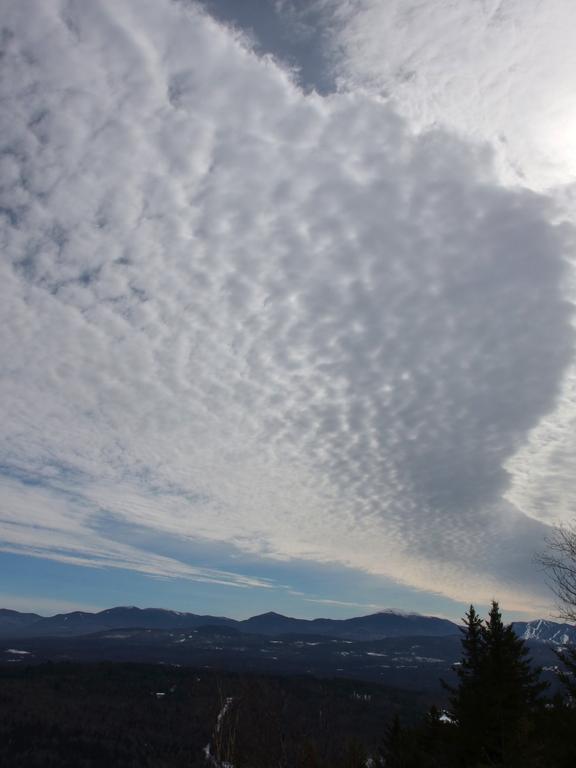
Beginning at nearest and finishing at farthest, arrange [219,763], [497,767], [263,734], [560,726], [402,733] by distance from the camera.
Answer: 1. [497,767]
2. [560,726]
3. [219,763]
4. [402,733]
5. [263,734]

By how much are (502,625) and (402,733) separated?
18229 millimetres

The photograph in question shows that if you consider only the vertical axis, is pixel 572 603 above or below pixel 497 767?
above

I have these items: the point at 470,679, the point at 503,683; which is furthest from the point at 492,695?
the point at 470,679

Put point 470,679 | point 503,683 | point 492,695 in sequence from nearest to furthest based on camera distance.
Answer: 1. point 492,695
2. point 503,683
3. point 470,679

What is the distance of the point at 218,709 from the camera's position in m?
32.2

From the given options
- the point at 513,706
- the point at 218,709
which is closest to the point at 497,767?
the point at 513,706

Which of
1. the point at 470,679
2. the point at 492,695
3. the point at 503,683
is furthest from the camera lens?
the point at 470,679

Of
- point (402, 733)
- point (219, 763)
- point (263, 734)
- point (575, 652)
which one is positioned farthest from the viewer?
point (263, 734)

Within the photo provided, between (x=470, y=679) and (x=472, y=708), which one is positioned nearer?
(x=472, y=708)

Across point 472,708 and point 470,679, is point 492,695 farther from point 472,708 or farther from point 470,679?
point 470,679

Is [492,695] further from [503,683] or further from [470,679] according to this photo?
[470,679]

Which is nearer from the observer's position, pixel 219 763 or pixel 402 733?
pixel 219 763

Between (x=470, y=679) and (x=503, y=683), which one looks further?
(x=470, y=679)

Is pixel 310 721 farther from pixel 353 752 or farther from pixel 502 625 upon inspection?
pixel 502 625
